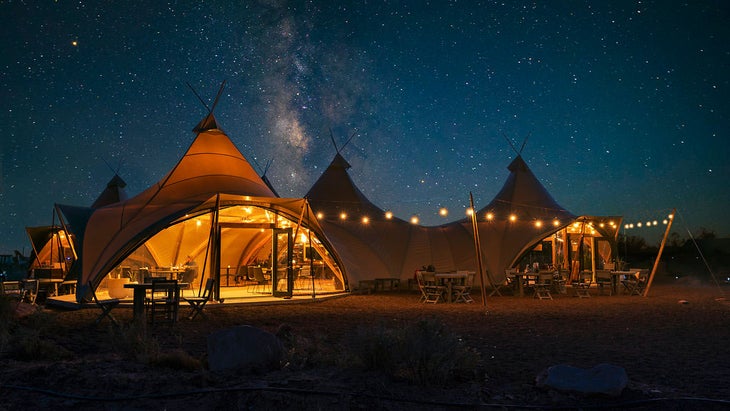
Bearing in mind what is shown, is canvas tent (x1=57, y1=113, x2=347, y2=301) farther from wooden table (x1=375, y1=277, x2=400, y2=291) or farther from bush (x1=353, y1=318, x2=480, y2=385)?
bush (x1=353, y1=318, x2=480, y2=385)

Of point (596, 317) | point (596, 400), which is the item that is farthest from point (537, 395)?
point (596, 317)

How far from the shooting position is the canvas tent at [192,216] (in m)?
12.3

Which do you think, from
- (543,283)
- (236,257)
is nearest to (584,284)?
(543,283)

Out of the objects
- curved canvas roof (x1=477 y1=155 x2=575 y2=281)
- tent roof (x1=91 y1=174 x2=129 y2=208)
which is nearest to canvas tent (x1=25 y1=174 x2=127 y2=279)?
tent roof (x1=91 y1=174 x2=129 y2=208)

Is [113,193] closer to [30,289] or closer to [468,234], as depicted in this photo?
[30,289]

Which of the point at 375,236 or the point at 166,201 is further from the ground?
the point at 166,201

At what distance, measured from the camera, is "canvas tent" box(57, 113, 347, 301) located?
12320 mm

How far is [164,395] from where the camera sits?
412 centimetres

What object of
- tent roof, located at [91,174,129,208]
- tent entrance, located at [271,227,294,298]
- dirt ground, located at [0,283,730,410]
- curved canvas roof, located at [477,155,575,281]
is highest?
tent roof, located at [91,174,129,208]

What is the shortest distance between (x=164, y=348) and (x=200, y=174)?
27.7 ft

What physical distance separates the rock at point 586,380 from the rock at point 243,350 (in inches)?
94.8

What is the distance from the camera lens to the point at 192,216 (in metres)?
13.5

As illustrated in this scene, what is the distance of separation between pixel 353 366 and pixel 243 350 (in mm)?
1046

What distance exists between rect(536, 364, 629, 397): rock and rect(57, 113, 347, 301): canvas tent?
876 centimetres
